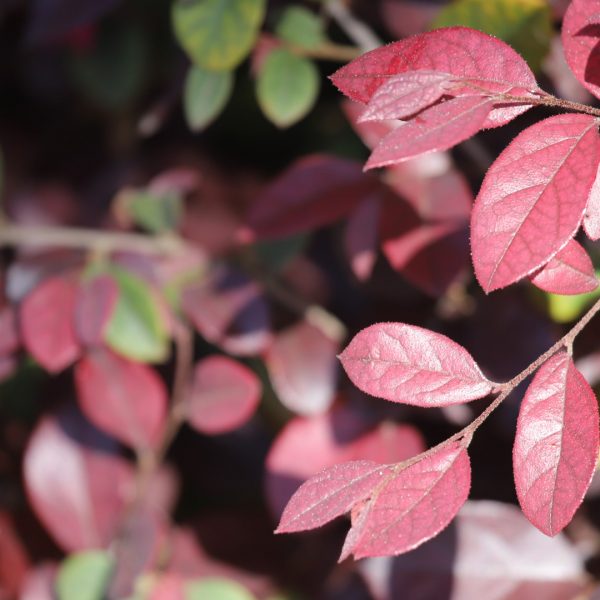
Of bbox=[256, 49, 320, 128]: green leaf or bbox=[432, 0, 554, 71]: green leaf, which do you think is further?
bbox=[256, 49, 320, 128]: green leaf

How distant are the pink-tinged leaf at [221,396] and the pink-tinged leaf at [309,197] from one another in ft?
0.59

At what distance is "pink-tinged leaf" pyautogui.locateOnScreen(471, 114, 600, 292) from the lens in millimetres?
470

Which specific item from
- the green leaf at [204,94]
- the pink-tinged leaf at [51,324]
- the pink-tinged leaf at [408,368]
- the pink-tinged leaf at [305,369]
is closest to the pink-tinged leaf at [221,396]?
the pink-tinged leaf at [305,369]

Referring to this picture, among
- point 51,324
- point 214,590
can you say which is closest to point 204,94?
point 51,324

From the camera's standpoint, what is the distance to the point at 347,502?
47cm

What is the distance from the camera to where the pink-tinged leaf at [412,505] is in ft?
1.54

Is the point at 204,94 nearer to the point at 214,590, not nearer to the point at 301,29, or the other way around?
the point at 301,29

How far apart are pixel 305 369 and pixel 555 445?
44cm

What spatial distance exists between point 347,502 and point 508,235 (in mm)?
174

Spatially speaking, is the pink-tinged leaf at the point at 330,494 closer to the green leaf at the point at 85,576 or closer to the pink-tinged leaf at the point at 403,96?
the pink-tinged leaf at the point at 403,96

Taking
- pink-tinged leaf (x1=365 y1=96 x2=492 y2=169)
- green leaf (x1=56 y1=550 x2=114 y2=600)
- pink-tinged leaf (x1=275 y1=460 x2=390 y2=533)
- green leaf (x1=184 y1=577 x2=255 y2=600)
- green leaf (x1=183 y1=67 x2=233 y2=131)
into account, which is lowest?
green leaf (x1=184 y1=577 x2=255 y2=600)

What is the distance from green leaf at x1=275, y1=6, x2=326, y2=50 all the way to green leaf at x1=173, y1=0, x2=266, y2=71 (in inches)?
3.2

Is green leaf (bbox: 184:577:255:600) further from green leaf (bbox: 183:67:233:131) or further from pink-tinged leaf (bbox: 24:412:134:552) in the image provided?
green leaf (bbox: 183:67:233:131)

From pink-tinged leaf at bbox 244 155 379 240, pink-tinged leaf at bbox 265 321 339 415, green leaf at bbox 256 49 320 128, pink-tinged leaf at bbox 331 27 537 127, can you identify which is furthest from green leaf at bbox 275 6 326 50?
pink-tinged leaf at bbox 331 27 537 127
